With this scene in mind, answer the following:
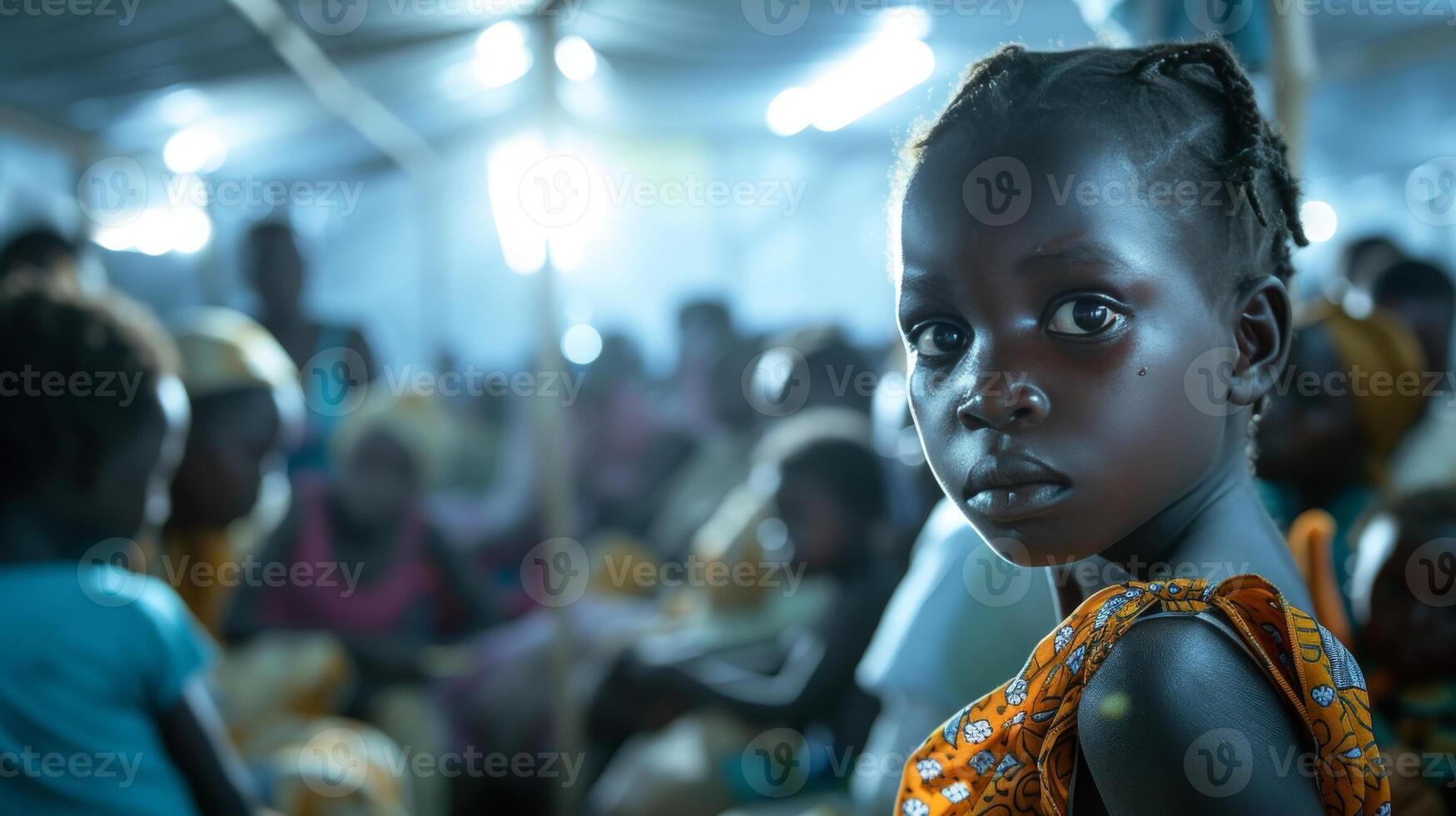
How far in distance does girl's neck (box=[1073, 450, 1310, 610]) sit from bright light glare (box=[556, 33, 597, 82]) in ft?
9.15

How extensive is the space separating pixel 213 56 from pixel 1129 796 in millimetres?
3437

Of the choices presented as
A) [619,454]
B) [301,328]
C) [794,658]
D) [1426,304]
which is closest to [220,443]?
[794,658]

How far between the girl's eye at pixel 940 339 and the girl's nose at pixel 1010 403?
5 cm

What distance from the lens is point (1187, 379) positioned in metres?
0.70

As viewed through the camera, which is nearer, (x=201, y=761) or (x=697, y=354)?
(x=201, y=761)

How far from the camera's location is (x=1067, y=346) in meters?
0.67

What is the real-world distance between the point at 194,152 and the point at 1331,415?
12.0 feet

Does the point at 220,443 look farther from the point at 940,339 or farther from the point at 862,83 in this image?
the point at 862,83

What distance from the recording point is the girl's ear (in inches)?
29.2

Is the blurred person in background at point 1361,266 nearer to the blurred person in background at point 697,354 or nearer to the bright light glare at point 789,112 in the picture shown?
the bright light glare at point 789,112

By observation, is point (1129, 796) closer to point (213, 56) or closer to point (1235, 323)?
point (1235, 323)

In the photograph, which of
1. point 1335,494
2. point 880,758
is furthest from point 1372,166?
point 880,758

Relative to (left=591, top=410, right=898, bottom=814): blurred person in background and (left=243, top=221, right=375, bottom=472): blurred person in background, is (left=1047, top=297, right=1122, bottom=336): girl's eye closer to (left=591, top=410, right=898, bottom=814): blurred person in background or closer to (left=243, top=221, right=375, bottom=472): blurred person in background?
(left=591, top=410, right=898, bottom=814): blurred person in background

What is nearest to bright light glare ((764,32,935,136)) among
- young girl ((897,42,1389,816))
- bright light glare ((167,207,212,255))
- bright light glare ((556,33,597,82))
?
bright light glare ((556,33,597,82))
